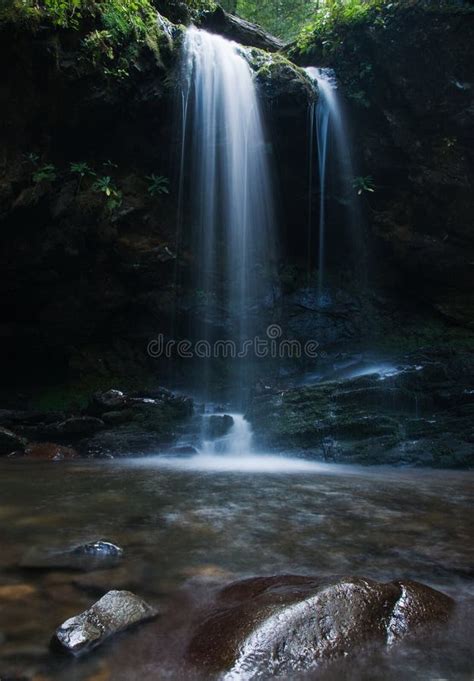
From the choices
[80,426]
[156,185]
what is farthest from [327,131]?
[80,426]

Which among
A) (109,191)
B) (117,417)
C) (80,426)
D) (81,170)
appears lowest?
(80,426)

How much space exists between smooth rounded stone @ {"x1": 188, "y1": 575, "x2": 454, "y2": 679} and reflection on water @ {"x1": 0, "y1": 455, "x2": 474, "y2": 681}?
8 centimetres

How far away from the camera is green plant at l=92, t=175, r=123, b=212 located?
10594 mm

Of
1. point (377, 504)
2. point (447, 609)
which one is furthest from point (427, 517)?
point (447, 609)

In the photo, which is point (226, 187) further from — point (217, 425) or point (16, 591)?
point (16, 591)

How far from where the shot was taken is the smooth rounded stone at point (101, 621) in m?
1.81

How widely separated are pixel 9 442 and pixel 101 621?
6.75 metres

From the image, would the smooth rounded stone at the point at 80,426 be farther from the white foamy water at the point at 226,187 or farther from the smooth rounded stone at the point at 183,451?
the white foamy water at the point at 226,187

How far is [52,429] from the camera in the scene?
859cm

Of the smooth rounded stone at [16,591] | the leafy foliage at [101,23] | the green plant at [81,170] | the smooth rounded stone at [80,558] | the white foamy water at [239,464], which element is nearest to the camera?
the smooth rounded stone at [16,591]

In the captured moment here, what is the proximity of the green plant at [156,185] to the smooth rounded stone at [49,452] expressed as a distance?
20.8 ft

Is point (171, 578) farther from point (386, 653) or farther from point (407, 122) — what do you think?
point (407, 122)

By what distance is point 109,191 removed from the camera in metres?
10.6

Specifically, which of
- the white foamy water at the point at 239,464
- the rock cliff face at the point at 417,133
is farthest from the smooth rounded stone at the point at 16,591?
the rock cliff face at the point at 417,133
